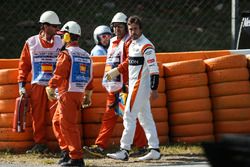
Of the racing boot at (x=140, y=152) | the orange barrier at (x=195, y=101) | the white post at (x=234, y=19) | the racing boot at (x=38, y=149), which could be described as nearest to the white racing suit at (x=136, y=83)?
the racing boot at (x=140, y=152)

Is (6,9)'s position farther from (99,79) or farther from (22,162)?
(22,162)

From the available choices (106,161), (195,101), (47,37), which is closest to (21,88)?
(47,37)

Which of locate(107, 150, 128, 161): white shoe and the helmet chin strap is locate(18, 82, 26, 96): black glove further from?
locate(107, 150, 128, 161): white shoe

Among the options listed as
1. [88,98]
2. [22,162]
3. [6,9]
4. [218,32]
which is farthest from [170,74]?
[218,32]

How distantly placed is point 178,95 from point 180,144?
636mm

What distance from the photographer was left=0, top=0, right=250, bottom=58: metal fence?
46.8 feet

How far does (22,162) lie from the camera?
8656mm

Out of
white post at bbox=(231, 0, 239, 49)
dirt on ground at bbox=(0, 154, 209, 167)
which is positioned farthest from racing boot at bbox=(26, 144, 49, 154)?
white post at bbox=(231, 0, 239, 49)

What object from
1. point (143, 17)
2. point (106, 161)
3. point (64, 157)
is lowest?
point (106, 161)

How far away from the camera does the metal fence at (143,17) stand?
14273 millimetres

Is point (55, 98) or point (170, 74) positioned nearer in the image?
point (55, 98)

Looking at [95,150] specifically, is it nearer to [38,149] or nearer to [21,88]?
[38,149]

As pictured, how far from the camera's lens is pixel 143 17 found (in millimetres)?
16984

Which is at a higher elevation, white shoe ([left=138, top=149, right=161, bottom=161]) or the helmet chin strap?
the helmet chin strap
